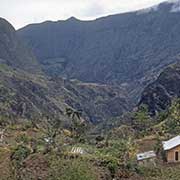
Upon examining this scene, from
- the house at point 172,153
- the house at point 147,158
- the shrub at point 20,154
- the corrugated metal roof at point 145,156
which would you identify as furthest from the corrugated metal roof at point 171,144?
the shrub at point 20,154

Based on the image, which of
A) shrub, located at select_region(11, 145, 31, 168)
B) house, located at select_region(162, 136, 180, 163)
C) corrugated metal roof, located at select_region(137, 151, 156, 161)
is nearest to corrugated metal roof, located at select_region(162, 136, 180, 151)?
house, located at select_region(162, 136, 180, 163)

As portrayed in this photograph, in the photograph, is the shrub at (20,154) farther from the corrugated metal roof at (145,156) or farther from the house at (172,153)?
the house at (172,153)

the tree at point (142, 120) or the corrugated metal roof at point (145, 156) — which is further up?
the tree at point (142, 120)

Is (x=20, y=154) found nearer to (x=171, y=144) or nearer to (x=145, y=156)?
(x=145, y=156)

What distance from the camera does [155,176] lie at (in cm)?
5356

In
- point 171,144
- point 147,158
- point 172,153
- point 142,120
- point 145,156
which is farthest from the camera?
point 142,120

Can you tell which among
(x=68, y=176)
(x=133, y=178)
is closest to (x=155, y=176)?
(x=133, y=178)

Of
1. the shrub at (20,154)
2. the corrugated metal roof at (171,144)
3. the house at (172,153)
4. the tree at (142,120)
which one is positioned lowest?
the shrub at (20,154)

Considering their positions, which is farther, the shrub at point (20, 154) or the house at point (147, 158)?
the house at point (147, 158)

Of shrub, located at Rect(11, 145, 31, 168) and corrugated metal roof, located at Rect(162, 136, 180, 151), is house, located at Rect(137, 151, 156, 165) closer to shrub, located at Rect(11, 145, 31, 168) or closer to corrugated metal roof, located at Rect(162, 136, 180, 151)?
corrugated metal roof, located at Rect(162, 136, 180, 151)

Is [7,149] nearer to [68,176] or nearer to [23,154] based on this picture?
[23,154]

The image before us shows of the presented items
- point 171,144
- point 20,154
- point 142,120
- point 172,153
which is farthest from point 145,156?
point 142,120

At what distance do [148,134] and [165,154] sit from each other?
93.4 feet

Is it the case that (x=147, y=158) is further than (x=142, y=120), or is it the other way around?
(x=142, y=120)
